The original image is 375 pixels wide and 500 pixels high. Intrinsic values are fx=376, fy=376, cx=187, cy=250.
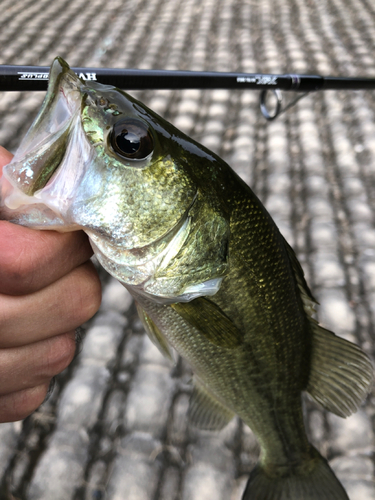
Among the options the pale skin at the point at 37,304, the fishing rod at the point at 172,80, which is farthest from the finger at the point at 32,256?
the fishing rod at the point at 172,80

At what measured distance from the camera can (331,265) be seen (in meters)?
1.17

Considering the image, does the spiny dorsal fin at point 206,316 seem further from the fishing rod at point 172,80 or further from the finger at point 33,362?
the fishing rod at point 172,80

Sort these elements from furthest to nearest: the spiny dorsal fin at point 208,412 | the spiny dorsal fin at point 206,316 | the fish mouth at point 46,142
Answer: the spiny dorsal fin at point 208,412 < the spiny dorsal fin at point 206,316 < the fish mouth at point 46,142

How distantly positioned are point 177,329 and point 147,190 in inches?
9.7

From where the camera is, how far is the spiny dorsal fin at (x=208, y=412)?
2.54 ft

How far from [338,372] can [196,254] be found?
37 cm

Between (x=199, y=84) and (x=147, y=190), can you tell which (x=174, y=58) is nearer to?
(x=199, y=84)

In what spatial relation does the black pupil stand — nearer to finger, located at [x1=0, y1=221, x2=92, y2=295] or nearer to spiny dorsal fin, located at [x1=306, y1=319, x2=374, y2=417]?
finger, located at [x1=0, y1=221, x2=92, y2=295]

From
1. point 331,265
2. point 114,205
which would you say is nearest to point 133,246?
point 114,205

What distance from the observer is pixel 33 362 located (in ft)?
1.73

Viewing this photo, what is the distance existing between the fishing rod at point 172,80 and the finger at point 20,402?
496 millimetres

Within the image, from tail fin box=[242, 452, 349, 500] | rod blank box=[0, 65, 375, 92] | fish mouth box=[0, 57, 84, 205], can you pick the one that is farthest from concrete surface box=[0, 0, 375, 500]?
fish mouth box=[0, 57, 84, 205]

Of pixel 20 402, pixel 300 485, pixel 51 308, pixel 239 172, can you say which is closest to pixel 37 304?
pixel 51 308

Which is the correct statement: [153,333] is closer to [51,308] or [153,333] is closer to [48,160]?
[51,308]
